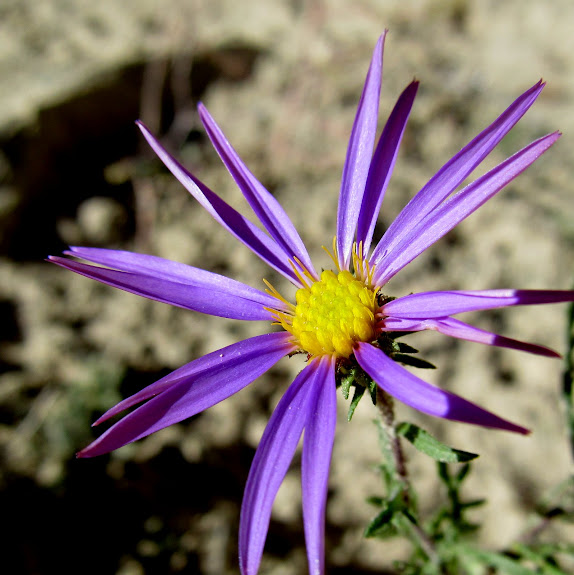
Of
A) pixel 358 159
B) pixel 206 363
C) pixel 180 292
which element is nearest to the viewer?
pixel 206 363

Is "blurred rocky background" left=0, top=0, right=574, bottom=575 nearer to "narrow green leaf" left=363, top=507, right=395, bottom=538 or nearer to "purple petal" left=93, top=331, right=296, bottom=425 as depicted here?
"narrow green leaf" left=363, top=507, right=395, bottom=538

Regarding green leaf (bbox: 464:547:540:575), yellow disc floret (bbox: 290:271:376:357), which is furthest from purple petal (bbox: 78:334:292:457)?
green leaf (bbox: 464:547:540:575)

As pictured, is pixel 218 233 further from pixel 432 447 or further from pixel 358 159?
pixel 432 447

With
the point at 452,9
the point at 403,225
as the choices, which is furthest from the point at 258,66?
the point at 403,225

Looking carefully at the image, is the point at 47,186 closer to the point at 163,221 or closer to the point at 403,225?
the point at 163,221

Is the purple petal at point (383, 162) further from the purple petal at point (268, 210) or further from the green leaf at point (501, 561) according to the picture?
the green leaf at point (501, 561)

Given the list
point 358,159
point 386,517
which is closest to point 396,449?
point 386,517

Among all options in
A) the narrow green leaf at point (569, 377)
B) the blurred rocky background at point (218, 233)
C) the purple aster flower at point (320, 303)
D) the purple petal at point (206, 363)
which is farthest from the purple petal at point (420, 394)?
the blurred rocky background at point (218, 233)
